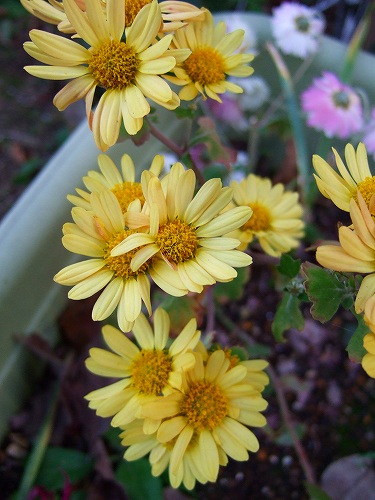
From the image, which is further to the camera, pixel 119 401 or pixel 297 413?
Answer: pixel 297 413

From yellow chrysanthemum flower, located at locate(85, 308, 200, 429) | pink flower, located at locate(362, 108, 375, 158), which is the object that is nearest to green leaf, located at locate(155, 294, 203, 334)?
yellow chrysanthemum flower, located at locate(85, 308, 200, 429)

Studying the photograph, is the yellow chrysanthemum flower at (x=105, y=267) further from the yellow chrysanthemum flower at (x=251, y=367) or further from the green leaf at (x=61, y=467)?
the green leaf at (x=61, y=467)

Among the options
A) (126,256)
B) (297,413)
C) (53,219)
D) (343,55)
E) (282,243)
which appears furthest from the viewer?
(343,55)

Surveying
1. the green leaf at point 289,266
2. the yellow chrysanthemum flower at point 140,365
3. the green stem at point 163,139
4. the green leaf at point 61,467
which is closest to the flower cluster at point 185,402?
the yellow chrysanthemum flower at point 140,365

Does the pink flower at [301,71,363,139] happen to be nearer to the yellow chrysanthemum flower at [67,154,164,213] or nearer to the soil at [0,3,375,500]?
the soil at [0,3,375,500]

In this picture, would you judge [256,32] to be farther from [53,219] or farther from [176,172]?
[176,172]

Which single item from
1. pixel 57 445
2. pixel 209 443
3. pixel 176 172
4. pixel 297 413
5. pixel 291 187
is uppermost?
A: pixel 176 172

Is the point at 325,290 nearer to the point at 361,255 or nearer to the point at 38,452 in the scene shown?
the point at 361,255

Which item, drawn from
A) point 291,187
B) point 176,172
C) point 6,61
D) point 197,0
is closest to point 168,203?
point 176,172
